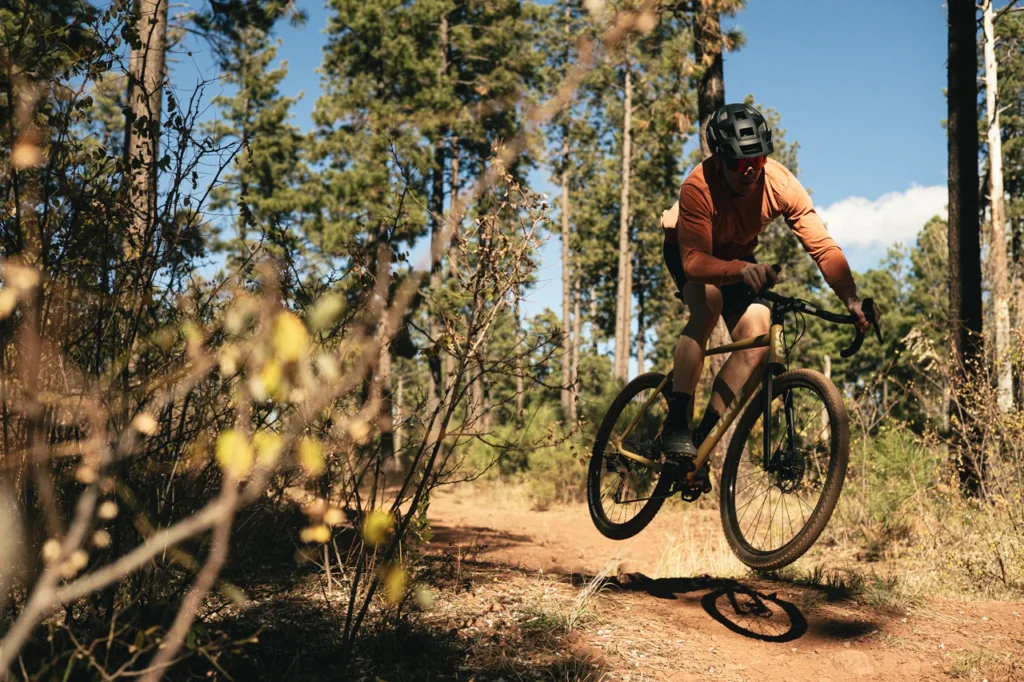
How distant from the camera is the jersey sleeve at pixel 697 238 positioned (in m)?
3.75

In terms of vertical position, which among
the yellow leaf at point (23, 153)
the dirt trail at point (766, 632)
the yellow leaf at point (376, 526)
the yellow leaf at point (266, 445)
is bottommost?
the dirt trail at point (766, 632)

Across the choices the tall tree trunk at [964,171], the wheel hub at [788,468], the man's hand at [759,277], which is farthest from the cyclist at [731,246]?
the tall tree trunk at [964,171]

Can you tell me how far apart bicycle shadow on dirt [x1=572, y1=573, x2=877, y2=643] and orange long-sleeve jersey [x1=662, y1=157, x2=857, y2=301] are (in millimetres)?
2176

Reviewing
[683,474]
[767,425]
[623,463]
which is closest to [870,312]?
[767,425]

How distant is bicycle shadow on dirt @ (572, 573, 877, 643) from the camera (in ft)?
15.5

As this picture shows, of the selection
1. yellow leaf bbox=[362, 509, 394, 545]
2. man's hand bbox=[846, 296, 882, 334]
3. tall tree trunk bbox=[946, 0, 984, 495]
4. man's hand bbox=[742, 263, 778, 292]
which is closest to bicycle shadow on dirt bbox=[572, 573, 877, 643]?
man's hand bbox=[846, 296, 882, 334]

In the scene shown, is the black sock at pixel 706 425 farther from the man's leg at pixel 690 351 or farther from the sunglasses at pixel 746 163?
the sunglasses at pixel 746 163

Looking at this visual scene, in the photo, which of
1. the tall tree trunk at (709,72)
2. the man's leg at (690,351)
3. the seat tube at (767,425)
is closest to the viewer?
the seat tube at (767,425)

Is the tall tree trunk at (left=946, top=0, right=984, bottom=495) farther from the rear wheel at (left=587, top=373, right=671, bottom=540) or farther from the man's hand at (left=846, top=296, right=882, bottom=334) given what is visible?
the man's hand at (left=846, top=296, right=882, bottom=334)

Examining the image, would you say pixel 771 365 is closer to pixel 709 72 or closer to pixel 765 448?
pixel 765 448

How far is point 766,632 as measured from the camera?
4.75 metres

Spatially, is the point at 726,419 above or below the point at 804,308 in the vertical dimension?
below

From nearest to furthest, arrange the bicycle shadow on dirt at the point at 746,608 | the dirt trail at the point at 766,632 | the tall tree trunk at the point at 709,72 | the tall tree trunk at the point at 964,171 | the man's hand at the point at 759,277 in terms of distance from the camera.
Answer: the man's hand at the point at 759,277, the dirt trail at the point at 766,632, the bicycle shadow on dirt at the point at 746,608, the tall tree trunk at the point at 964,171, the tall tree trunk at the point at 709,72

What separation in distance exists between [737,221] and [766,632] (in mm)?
2507
